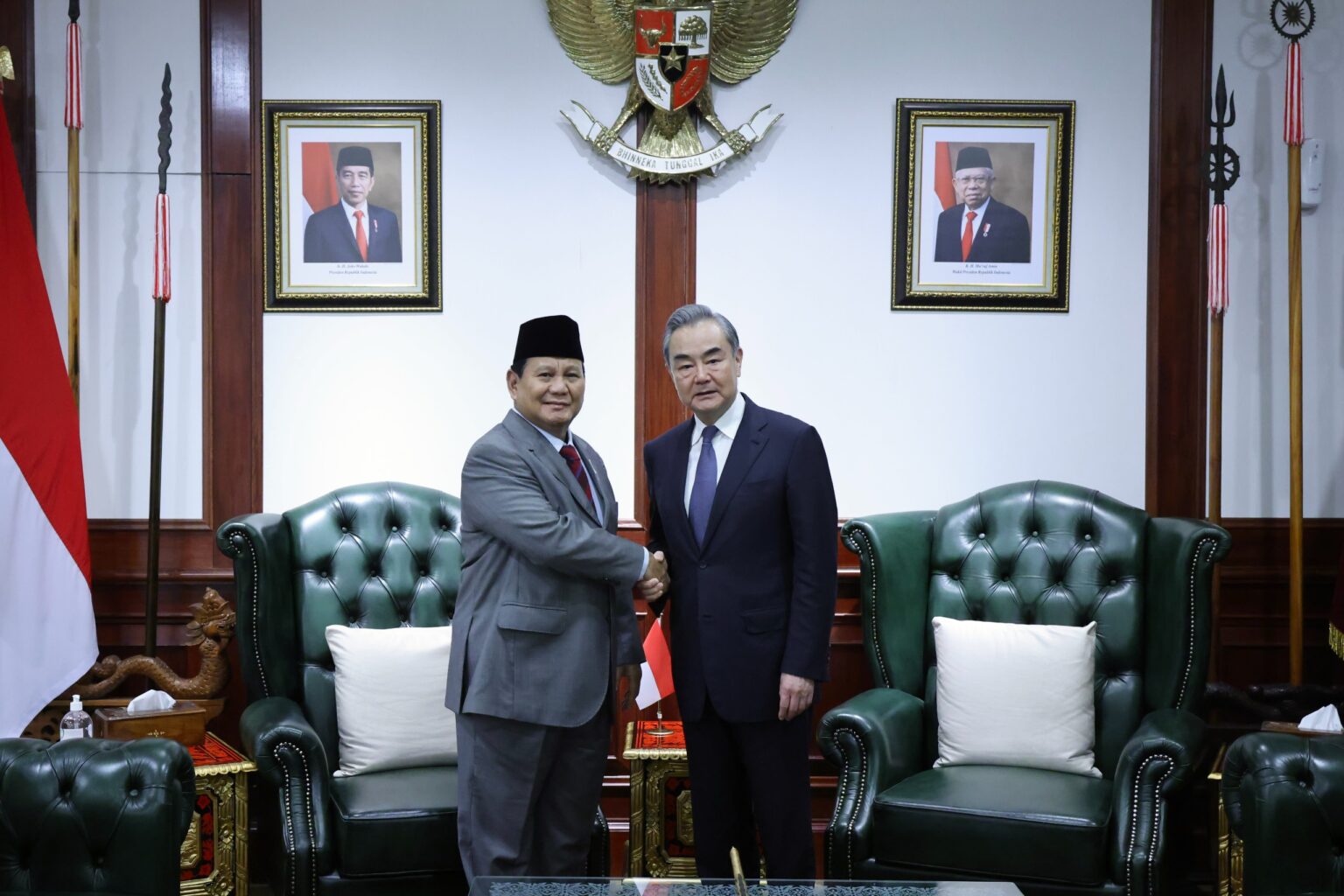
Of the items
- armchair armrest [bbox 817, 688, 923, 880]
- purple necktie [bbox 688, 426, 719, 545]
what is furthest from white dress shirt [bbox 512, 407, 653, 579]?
armchair armrest [bbox 817, 688, 923, 880]

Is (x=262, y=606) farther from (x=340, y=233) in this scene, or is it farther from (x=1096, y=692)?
(x=1096, y=692)

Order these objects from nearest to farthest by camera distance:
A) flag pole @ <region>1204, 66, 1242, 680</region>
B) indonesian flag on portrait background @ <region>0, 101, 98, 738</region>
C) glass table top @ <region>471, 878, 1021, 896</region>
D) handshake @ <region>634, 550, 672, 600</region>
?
glass table top @ <region>471, 878, 1021, 896</region> < handshake @ <region>634, 550, 672, 600</region> < indonesian flag on portrait background @ <region>0, 101, 98, 738</region> < flag pole @ <region>1204, 66, 1242, 680</region>

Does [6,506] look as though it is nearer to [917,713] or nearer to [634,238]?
[634,238]

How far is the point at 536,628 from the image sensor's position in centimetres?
253

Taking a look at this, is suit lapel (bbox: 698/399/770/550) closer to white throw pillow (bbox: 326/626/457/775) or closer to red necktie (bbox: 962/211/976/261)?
white throw pillow (bbox: 326/626/457/775)

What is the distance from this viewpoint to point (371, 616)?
3320mm

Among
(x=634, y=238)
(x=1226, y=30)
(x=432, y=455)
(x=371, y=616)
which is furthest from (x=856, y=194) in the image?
(x=371, y=616)

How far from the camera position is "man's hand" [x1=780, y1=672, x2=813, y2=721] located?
2590 millimetres

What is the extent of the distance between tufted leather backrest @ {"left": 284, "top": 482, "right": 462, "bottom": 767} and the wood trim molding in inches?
84.4

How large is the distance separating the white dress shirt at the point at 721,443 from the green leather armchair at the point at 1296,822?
1233 mm

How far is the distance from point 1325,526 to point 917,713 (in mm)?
1473

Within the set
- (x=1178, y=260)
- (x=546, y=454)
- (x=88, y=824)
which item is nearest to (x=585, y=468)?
(x=546, y=454)

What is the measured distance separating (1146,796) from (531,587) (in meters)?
1.48

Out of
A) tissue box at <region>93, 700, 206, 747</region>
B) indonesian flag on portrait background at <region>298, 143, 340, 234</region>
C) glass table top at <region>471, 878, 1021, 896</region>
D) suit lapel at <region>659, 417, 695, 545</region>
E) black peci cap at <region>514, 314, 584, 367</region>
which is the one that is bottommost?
glass table top at <region>471, 878, 1021, 896</region>
